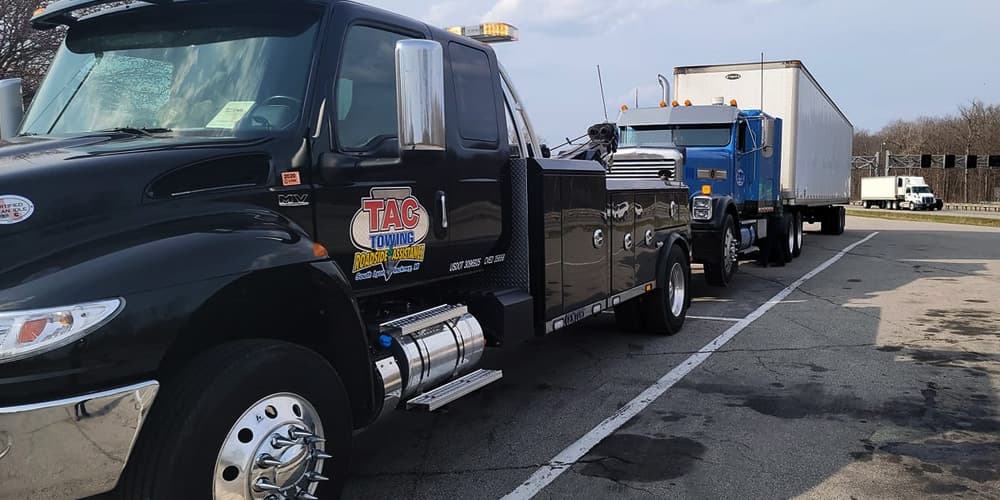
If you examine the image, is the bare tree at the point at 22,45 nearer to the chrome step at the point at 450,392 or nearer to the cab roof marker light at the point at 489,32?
the cab roof marker light at the point at 489,32

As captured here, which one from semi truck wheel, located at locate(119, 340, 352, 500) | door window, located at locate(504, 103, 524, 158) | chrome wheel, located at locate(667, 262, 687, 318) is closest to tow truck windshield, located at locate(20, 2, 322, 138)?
semi truck wheel, located at locate(119, 340, 352, 500)

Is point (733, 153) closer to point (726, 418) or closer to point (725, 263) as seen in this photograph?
point (725, 263)

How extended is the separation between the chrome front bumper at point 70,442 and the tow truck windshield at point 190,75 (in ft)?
4.45

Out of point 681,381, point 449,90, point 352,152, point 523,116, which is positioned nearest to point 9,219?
point 352,152

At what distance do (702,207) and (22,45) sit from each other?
473 inches

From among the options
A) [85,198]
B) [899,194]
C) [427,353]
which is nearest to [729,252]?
[427,353]

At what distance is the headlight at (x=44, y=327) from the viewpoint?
2.38 m

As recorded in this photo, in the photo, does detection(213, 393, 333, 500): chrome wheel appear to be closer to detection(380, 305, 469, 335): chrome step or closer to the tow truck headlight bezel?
detection(380, 305, 469, 335): chrome step

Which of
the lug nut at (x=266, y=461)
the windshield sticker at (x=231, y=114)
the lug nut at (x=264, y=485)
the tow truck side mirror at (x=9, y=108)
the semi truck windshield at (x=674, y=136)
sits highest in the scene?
the semi truck windshield at (x=674, y=136)

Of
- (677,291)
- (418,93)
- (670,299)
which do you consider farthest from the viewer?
(677,291)

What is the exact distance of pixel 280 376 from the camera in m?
3.09

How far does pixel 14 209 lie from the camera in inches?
103

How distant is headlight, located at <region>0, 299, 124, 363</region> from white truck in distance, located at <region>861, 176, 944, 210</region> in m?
68.3

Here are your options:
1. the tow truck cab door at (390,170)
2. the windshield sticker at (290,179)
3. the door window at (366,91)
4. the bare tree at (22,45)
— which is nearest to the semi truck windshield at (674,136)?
the tow truck cab door at (390,170)
